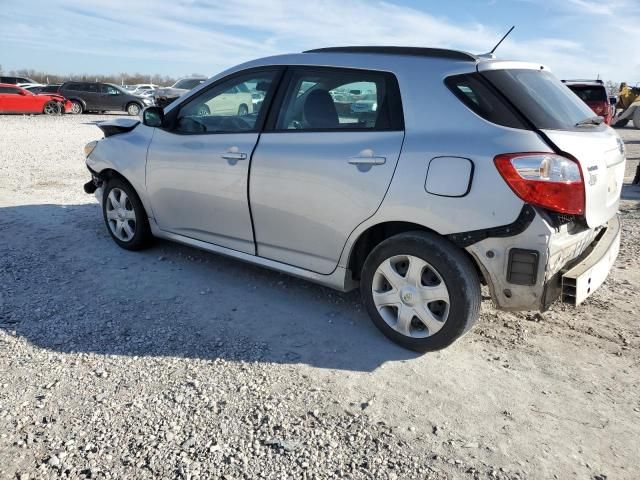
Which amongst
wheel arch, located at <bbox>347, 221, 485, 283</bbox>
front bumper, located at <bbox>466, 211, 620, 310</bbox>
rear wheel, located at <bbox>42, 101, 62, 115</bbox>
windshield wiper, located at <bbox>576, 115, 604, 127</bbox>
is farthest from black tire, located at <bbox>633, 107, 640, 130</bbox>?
rear wheel, located at <bbox>42, 101, 62, 115</bbox>

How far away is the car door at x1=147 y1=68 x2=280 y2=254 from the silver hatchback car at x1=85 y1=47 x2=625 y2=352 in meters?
0.02

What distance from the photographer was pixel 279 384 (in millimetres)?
2973

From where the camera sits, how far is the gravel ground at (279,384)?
239 cm

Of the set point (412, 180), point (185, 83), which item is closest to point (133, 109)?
point (185, 83)

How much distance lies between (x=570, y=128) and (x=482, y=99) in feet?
1.84

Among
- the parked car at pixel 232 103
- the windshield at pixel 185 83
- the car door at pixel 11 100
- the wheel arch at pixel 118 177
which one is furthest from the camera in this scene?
the windshield at pixel 185 83

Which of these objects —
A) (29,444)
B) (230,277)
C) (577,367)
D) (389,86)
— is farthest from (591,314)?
(29,444)

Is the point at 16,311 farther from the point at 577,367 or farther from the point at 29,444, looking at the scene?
the point at 577,367

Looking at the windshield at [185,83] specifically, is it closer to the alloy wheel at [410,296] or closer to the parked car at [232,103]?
the parked car at [232,103]

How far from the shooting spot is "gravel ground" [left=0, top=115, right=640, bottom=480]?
2.39 meters

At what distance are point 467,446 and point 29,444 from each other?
2051 mm

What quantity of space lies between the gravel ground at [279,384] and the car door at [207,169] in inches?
18.2

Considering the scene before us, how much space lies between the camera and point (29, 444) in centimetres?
243

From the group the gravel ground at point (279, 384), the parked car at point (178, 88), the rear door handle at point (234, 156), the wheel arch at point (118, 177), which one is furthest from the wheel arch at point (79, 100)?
the rear door handle at point (234, 156)
